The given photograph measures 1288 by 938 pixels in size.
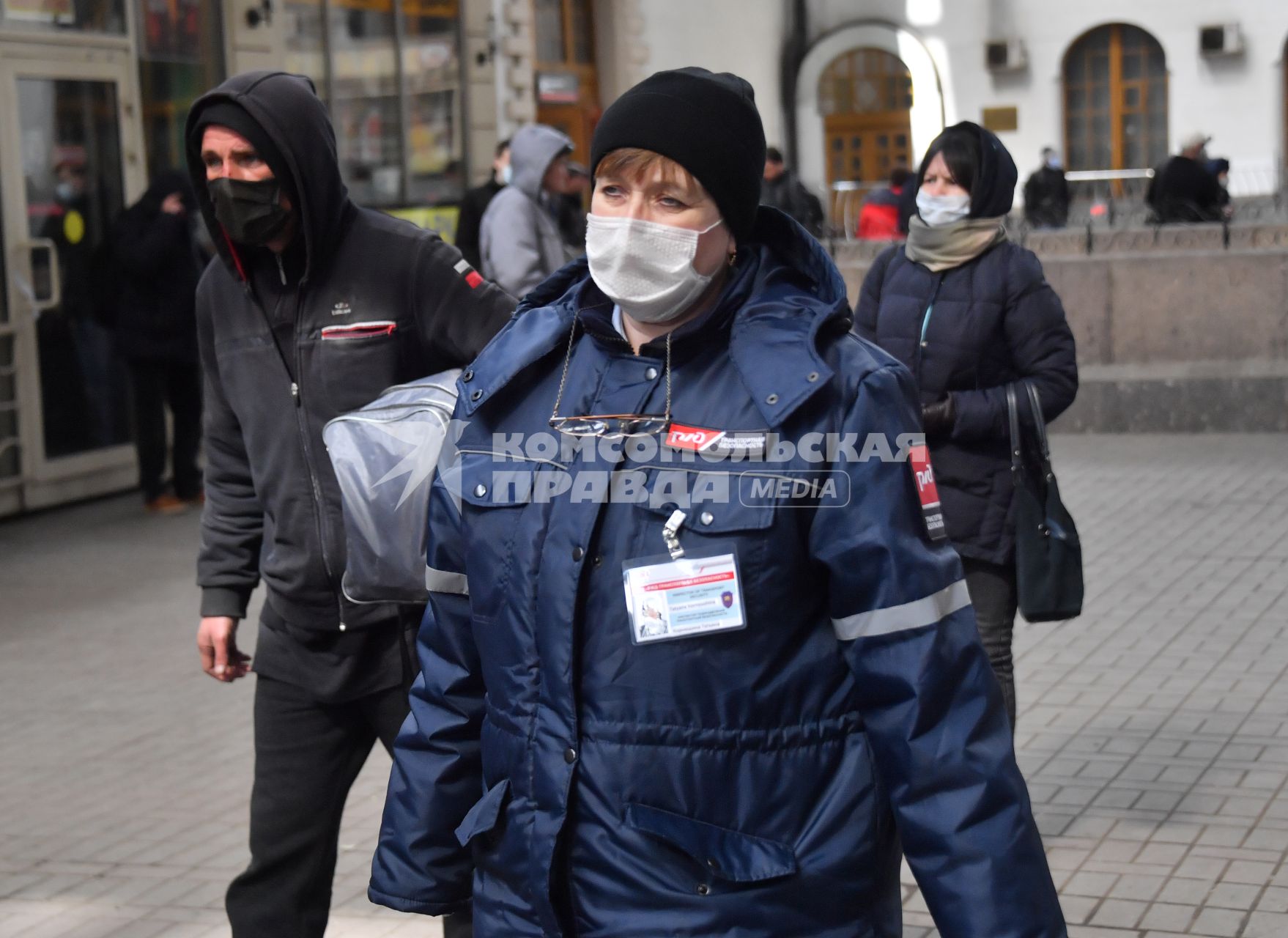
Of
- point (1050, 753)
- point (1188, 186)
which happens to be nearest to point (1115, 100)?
point (1188, 186)

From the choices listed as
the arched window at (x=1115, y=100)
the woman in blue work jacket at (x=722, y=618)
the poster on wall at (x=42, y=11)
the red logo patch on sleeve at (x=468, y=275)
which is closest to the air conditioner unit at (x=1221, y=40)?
the arched window at (x=1115, y=100)

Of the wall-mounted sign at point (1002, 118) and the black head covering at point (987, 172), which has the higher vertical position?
the wall-mounted sign at point (1002, 118)

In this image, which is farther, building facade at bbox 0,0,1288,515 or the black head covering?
building facade at bbox 0,0,1288,515

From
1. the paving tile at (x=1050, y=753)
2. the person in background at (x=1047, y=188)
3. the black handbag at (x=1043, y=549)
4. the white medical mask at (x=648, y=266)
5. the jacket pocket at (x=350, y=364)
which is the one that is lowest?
the paving tile at (x=1050, y=753)

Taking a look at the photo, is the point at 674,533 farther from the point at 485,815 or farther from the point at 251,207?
the point at 251,207

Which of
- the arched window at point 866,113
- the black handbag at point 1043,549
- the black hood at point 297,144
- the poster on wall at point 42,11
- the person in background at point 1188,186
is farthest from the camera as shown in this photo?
the arched window at point 866,113

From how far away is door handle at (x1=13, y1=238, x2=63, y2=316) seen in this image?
1072cm

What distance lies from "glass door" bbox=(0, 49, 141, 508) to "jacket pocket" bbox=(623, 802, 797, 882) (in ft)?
29.8

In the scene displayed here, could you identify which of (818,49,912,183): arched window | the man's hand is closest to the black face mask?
the man's hand

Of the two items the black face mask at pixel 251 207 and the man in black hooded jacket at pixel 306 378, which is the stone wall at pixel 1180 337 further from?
the black face mask at pixel 251 207

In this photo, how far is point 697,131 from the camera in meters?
2.34

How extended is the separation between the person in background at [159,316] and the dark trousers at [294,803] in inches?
281

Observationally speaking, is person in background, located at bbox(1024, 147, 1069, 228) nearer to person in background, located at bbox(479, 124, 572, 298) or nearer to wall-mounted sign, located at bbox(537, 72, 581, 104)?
wall-mounted sign, located at bbox(537, 72, 581, 104)

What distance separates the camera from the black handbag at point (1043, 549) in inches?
178
